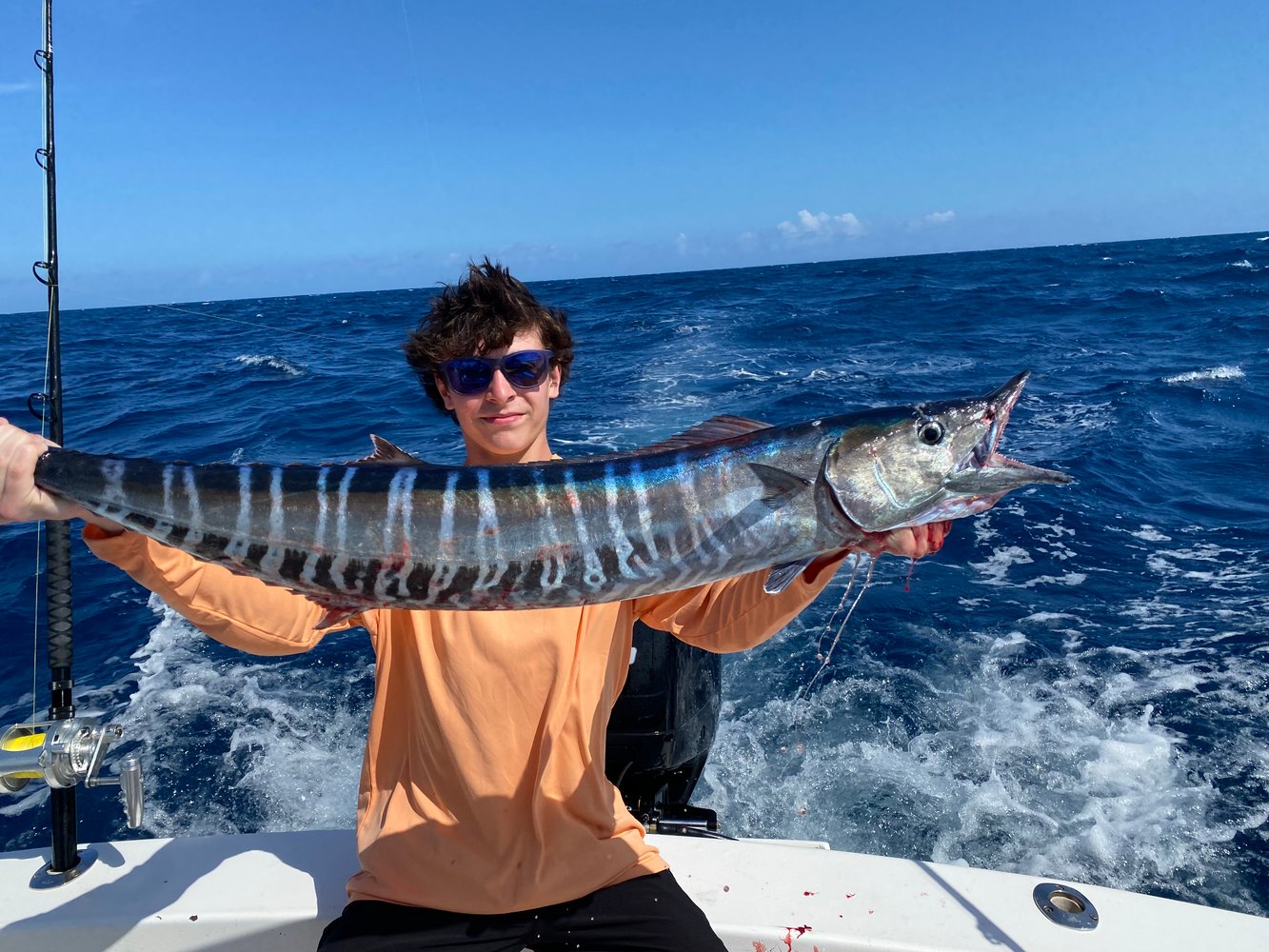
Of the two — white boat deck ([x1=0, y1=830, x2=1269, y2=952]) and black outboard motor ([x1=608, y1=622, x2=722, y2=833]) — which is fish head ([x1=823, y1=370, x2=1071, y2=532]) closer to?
white boat deck ([x1=0, y1=830, x2=1269, y2=952])

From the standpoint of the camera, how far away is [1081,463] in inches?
442

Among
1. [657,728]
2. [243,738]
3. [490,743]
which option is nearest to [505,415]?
[490,743]

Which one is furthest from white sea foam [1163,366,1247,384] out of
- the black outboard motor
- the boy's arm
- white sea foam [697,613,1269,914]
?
the boy's arm

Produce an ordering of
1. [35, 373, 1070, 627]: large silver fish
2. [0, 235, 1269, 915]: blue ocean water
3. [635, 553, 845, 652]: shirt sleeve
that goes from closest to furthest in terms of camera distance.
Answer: [35, 373, 1070, 627]: large silver fish → [635, 553, 845, 652]: shirt sleeve → [0, 235, 1269, 915]: blue ocean water

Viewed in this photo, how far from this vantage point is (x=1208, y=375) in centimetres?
1670

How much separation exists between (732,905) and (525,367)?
2.17m

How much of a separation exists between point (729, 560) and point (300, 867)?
2210 mm

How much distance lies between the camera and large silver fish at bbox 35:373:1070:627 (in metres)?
2.46

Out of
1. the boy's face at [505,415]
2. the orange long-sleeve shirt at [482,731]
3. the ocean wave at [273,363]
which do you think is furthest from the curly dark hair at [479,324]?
→ the ocean wave at [273,363]

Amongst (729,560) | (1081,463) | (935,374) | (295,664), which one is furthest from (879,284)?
(729,560)

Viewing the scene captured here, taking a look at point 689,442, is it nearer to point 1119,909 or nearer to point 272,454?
point 1119,909

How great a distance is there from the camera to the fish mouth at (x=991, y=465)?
8.43ft

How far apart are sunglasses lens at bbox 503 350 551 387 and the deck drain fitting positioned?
268 cm

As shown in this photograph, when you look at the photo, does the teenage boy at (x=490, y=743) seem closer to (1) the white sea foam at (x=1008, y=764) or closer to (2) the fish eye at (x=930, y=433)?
(2) the fish eye at (x=930, y=433)
